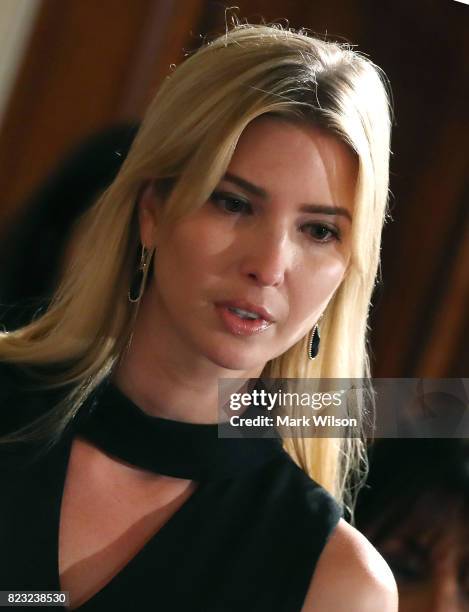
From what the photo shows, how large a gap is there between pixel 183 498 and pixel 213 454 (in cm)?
5

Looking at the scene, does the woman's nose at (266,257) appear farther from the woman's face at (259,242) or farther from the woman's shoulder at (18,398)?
the woman's shoulder at (18,398)

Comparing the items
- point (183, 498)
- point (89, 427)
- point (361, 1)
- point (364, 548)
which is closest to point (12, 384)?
point (89, 427)

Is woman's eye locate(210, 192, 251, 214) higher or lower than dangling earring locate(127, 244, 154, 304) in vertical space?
higher

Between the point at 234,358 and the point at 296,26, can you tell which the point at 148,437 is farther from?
the point at 296,26

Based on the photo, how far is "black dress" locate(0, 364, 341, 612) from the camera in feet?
2.53

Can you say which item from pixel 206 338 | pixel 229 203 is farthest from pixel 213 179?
pixel 206 338

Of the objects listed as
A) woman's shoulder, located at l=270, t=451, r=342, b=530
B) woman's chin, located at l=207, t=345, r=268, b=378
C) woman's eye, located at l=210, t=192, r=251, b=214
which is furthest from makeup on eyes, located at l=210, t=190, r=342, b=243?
woman's shoulder, located at l=270, t=451, r=342, b=530

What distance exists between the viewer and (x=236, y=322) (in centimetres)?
77

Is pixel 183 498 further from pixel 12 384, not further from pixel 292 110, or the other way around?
pixel 292 110

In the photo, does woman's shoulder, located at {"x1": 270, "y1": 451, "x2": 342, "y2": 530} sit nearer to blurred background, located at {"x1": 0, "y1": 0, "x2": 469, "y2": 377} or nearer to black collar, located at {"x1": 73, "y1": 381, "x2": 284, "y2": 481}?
black collar, located at {"x1": 73, "y1": 381, "x2": 284, "y2": 481}

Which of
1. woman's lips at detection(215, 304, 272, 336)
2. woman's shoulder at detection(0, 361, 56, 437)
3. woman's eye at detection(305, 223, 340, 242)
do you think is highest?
woman's eye at detection(305, 223, 340, 242)

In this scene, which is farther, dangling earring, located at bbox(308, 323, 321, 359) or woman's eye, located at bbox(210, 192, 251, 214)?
dangling earring, located at bbox(308, 323, 321, 359)

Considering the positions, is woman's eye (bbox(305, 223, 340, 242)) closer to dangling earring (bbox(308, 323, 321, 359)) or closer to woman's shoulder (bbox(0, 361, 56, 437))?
dangling earring (bbox(308, 323, 321, 359))

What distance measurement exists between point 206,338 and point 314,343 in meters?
0.14
